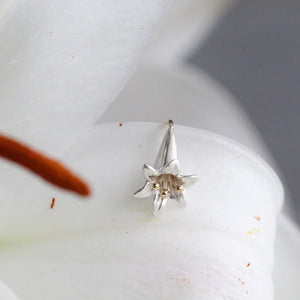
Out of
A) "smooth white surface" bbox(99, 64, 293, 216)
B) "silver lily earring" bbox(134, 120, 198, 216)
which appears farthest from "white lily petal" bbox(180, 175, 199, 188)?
"smooth white surface" bbox(99, 64, 293, 216)

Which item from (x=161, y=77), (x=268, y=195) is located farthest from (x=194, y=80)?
(x=268, y=195)

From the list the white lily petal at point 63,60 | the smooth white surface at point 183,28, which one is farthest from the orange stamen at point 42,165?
the smooth white surface at point 183,28

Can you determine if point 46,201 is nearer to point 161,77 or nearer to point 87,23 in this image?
point 87,23

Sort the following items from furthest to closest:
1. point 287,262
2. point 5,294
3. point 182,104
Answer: point 182,104 < point 287,262 < point 5,294

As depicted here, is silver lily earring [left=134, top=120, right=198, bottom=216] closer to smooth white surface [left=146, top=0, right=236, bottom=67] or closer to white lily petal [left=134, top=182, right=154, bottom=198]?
white lily petal [left=134, top=182, right=154, bottom=198]

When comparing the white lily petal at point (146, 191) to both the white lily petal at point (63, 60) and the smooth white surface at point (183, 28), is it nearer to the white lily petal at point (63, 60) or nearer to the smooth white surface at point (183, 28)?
the white lily petal at point (63, 60)

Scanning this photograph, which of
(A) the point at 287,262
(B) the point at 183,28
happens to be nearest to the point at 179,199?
(A) the point at 287,262

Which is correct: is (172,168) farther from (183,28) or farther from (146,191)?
(183,28)
